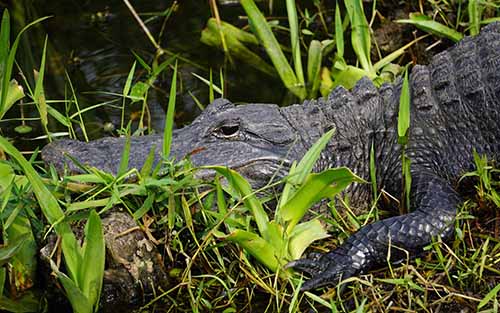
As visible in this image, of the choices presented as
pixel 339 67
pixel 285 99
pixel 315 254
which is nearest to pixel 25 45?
pixel 285 99

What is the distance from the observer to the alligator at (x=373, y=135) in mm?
4535

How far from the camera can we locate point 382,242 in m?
4.16

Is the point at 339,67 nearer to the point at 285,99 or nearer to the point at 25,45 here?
the point at 285,99

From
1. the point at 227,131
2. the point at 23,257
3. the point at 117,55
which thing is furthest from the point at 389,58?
the point at 23,257

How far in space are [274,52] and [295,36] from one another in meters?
0.24

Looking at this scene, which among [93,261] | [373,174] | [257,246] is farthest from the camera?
[373,174]

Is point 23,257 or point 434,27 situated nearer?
point 23,257

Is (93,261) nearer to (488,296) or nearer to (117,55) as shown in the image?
(488,296)

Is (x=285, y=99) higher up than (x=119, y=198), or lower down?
lower down

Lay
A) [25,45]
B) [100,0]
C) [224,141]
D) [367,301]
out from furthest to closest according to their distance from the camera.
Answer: [100,0], [25,45], [224,141], [367,301]

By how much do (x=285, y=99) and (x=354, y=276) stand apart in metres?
2.22

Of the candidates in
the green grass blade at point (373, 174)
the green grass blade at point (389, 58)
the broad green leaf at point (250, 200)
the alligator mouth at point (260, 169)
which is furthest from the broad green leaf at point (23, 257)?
the green grass blade at point (389, 58)

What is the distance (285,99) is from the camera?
6.11m

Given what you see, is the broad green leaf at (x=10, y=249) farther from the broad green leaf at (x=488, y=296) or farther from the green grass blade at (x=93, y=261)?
the broad green leaf at (x=488, y=296)
